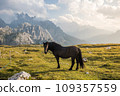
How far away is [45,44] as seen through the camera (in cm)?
1245

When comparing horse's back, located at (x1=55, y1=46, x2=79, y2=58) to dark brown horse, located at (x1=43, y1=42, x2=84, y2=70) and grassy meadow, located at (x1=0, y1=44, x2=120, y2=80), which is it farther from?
grassy meadow, located at (x1=0, y1=44, x2=120, y2=80)

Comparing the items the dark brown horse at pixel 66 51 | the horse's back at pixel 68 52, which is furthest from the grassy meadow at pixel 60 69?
the horse's back at pixel 68 52

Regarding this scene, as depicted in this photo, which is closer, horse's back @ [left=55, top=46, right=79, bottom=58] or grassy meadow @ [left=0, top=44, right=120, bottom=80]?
grassy meadow @ [left=0, top=44, right=120, bottom=80]

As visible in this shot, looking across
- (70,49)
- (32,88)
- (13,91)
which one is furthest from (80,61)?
(13,91)

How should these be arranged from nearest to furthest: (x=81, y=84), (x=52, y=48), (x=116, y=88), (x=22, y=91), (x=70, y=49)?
(x=22, y=91)
(x=116, y=88)
(x=81, y=84)
(x=70, y=49)
(x=52, y=48)

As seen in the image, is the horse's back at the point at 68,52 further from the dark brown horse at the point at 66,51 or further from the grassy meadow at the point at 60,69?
the grassy meadow at the point at 60,69

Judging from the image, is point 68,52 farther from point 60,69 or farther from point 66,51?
point 60,69

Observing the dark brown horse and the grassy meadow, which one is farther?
the dark brown horse

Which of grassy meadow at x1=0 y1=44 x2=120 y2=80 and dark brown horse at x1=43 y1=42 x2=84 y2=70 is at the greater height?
dark brown horse at x1=43 y1=42 x2=84 y2=70

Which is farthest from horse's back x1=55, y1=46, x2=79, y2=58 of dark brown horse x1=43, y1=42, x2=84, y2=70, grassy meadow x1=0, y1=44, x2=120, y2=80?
grassy meadow x1=0, y1=44, x2=120, y2=80

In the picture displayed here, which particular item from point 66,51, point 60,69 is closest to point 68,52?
point 66,51

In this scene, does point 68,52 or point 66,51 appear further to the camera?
point 66,51

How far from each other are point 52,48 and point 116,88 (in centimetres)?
879

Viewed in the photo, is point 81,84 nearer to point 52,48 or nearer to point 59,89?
point 59,89
